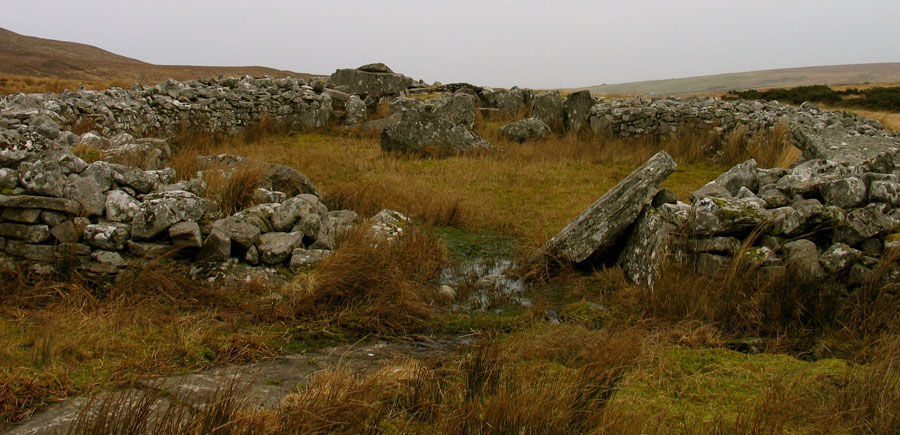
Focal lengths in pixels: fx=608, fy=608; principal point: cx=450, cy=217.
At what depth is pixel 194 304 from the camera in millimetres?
5086

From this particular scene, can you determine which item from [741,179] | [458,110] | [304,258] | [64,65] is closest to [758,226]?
[741,179]

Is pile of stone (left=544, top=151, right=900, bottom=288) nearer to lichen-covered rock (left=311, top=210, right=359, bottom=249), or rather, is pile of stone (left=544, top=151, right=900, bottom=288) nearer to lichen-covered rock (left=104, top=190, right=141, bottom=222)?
lichen-covered rock (left=311, top=210, right=359, bottom=249)

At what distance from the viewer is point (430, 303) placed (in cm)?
567

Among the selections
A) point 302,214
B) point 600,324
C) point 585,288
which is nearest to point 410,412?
point 600,324

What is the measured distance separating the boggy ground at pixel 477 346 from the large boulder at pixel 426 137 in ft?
18.7

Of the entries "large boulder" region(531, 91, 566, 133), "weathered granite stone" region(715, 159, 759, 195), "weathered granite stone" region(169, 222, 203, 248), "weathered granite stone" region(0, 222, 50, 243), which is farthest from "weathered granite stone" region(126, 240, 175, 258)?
"large boulder" region(531, 91, 566, 133)

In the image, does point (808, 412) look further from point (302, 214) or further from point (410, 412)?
point (302, 214)

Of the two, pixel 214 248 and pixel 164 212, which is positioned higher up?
pixel 164 212

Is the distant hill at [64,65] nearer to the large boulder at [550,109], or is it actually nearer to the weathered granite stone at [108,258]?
the large boulder at [550,109]

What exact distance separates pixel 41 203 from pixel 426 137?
8712 mm

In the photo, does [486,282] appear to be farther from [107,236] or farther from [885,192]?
[885,192]

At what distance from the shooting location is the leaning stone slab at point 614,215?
6.32 m

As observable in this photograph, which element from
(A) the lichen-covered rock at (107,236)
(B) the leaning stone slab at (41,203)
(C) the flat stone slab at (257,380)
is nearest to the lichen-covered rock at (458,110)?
(A) the lichen-covered rock at (107,236)

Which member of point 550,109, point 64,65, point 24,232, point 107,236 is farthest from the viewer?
point 64,65
